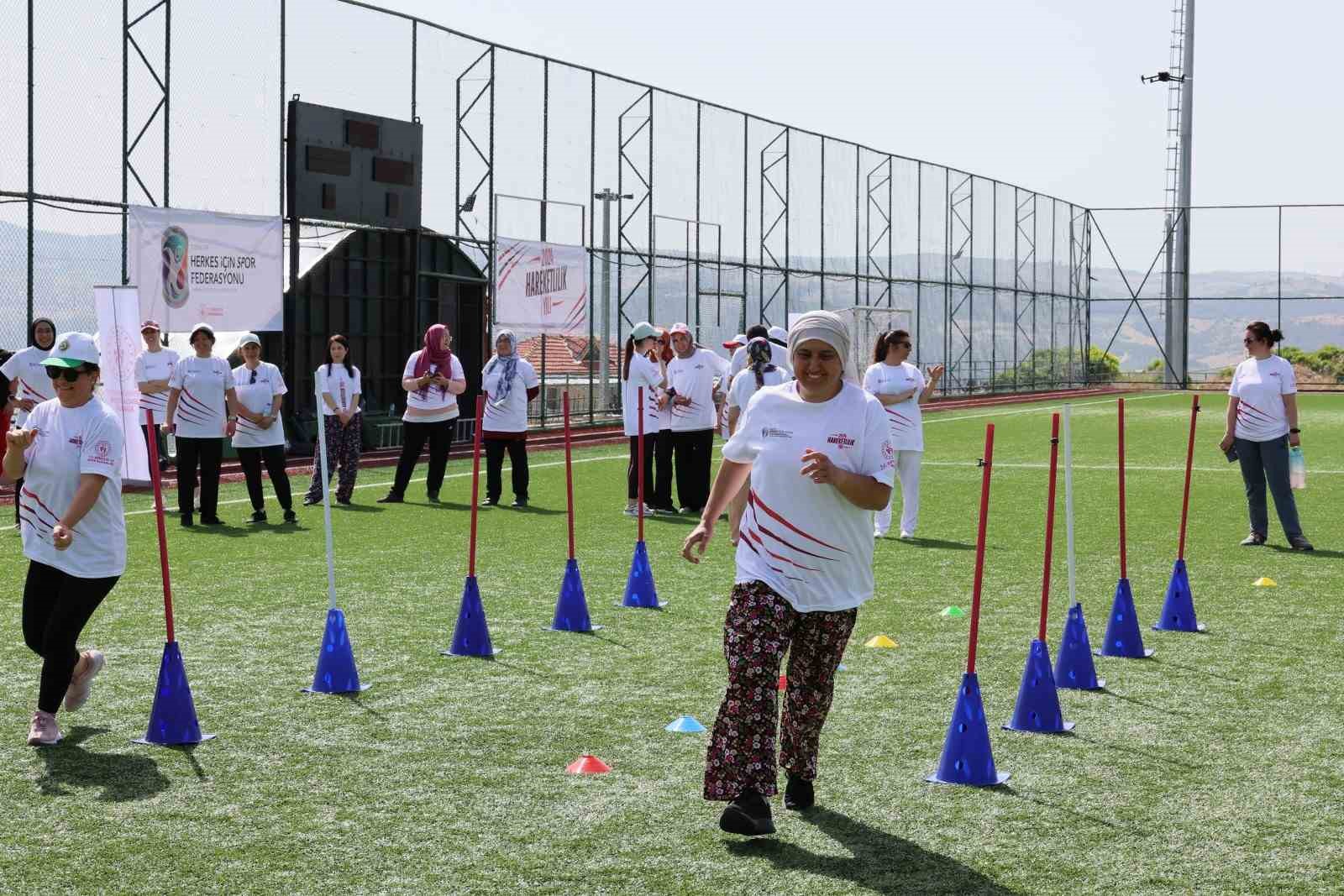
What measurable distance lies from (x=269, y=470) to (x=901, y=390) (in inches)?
235

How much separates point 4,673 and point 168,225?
14.2 meters

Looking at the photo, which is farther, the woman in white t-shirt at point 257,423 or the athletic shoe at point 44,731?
the woman in white t-shirt at point 257,423

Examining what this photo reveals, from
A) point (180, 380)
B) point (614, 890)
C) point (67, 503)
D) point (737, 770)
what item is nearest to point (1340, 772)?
point (737, 770)

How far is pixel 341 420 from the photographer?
16734 millimetres

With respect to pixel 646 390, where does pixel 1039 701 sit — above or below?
below

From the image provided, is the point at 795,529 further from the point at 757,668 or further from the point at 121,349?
the point at 121,349

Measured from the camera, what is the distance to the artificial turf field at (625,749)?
527 cm

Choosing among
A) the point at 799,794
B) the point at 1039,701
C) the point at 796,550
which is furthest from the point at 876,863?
the point at 1039,701

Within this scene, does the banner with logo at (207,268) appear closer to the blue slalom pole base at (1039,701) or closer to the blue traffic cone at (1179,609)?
the blue traffic cone at (1179,609)

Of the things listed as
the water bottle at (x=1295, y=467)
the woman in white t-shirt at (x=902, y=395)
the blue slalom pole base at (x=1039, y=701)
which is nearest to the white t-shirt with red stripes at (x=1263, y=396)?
the water bottle at (x=1295, y=467)

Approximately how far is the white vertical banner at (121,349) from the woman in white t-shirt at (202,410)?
4.72 ft

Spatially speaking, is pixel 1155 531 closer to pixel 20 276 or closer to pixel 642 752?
pixel 642 752

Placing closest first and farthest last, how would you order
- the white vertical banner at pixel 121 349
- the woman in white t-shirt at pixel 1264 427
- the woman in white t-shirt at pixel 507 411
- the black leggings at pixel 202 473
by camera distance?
the woman in white t-shirt at pixel 1264 427 → the black leggings at pixel 202 473 → the white vertical banner at pixel 121 349 → the woman in white t-shirt at pixel 507 411

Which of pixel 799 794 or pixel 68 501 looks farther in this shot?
pixel 68 501
